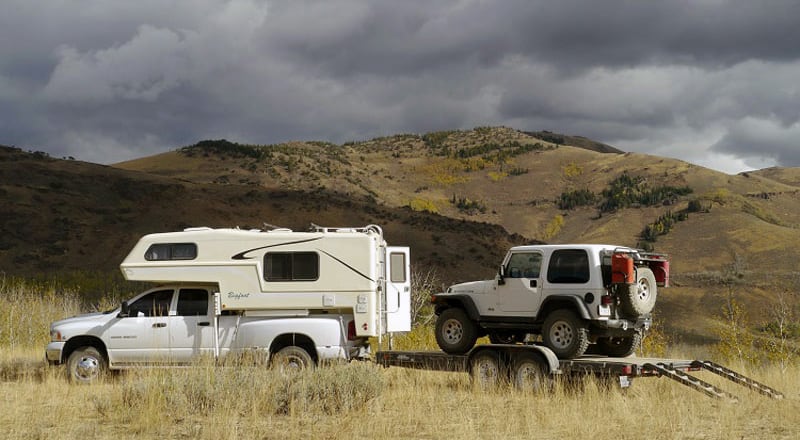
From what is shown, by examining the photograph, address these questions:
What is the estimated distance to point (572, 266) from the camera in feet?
45.1

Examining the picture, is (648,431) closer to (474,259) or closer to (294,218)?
(474,259)

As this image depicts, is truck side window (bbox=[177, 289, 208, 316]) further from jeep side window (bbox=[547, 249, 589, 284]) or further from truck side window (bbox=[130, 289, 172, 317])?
jeep side window (bbox=[547, 249, 589, 284])

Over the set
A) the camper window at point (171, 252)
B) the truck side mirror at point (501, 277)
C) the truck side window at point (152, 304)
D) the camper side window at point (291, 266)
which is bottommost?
the truck side window at point (152, 304)

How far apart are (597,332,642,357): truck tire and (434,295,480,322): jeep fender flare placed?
2473 millimetres

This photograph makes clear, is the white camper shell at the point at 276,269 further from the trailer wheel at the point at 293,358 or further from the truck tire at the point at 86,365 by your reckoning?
the truck tire at the point at 86,365

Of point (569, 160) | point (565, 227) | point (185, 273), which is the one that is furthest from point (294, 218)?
point (569, 160)

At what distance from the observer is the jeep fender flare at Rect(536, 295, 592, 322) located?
13320 millimetres

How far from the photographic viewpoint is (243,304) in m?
14.7

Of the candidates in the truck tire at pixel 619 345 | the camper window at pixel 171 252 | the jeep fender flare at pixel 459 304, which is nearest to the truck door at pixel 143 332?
the camper window at pixel 171 252

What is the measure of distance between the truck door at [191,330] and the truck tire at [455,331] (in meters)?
4.00

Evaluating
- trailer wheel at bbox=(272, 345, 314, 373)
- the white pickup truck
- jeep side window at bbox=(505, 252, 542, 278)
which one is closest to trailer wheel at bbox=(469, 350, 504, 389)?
jeep side window at bbox=(505, 252, 542, 278)

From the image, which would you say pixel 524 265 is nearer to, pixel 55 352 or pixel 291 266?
pixel 291 266

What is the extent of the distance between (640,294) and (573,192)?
8353 cm

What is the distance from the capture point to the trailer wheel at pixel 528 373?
42.9 feet
